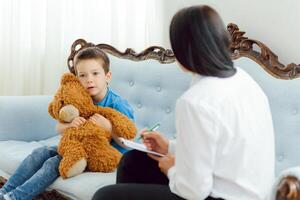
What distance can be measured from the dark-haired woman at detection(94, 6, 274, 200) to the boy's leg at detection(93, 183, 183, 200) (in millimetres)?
74

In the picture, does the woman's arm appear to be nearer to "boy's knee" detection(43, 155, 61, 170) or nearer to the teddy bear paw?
the teddy bear paw

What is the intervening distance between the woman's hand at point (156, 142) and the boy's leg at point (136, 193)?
0.55ft

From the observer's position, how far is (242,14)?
2.34 m

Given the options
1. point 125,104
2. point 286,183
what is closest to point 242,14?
point 125,104

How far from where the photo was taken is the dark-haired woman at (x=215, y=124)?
124 cm

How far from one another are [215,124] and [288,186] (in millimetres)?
263

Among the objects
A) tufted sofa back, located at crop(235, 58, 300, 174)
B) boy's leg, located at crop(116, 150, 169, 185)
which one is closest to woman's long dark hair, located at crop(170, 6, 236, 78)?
boy's leg, located at crop(116, 150, 169, 185)

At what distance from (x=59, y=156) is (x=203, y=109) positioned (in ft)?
3.42

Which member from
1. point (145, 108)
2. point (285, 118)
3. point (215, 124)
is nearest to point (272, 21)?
point (285, 118)

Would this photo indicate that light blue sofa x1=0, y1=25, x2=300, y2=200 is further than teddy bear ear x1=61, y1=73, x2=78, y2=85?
No

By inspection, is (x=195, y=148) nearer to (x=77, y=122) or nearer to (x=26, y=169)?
(x=77, y=122)

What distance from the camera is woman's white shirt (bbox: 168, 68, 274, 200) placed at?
1.23m

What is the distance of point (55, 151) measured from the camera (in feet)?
7.24

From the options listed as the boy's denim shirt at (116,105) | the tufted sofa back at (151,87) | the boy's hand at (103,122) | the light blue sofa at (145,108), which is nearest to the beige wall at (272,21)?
the light blue sofa at (145,108)
